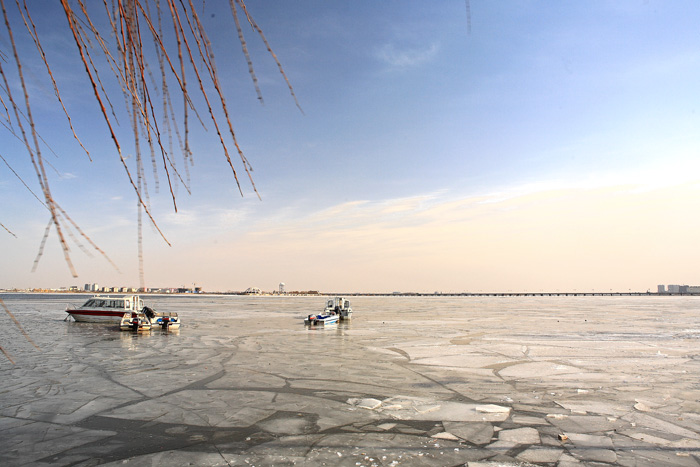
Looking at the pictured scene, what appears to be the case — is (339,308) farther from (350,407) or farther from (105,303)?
(350,407)

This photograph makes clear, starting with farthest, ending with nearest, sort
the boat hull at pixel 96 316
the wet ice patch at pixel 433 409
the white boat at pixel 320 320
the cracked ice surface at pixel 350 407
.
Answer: the boat hull at pixel 96 316 < the white boat at pixel 320 320 < the wet ice patch at pixel 433 409 < the cracked ice surface at pixel 350 407

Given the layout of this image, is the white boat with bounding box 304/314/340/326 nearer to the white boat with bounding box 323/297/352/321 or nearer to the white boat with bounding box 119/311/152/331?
the white boat with bounding box 323/297/352/321

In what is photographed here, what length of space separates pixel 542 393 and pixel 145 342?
54.4 feet

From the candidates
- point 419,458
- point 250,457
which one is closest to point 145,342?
point 250,457

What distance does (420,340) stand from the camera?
19.2m

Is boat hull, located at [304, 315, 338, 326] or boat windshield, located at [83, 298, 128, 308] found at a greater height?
boat windshield, located at [83, 298, 128, 308]

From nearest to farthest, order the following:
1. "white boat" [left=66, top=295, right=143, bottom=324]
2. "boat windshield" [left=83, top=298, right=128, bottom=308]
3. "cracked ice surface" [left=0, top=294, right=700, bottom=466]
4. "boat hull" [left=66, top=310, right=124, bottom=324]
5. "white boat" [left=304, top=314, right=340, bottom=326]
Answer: "cracked ice surface" [left=0, top=294, right=700, bottom=466], "white boat" [left=304, top=314, right=340, bottom=326], "white boat" [left=66, top=295, right=143, bottom=324], "boat hull" [left=66, top=310, right=124, bottom=324], "boat windshield" [left=83, top=298, right=128, bottom=308]

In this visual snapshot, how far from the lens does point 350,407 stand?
8.41m

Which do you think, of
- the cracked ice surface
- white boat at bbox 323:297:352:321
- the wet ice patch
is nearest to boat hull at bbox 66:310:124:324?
the cracked ice surface

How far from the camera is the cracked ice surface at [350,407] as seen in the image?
6.16 metres

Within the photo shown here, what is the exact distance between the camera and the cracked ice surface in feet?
20.2

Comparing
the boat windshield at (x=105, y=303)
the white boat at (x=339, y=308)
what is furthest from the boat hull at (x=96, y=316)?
the white boat at (x=339, y=308)

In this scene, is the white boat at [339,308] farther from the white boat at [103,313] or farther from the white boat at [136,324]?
the white boat at [103,313]

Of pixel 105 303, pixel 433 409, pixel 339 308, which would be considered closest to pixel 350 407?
pixel 433 409
